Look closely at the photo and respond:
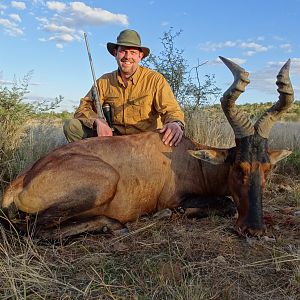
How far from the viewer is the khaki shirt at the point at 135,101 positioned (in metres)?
6.24

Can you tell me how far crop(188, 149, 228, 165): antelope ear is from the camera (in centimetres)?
463

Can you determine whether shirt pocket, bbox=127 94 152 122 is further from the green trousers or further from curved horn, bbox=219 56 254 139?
curved horn, bbox=219 56 254 139

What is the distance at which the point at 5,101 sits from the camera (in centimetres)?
777

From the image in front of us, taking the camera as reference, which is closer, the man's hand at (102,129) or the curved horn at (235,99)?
the curved horn at (235,99)

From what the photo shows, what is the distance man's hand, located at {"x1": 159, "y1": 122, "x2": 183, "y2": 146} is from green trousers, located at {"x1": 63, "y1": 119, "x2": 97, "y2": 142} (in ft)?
5.18

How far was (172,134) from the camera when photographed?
16.6 feet

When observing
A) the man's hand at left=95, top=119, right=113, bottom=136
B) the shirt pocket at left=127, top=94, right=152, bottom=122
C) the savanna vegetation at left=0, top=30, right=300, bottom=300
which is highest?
the shirt pocket at left=127, top=94, right=152, bottom=122

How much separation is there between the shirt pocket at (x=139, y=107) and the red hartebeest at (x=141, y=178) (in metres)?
1.22

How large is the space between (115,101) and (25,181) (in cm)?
254

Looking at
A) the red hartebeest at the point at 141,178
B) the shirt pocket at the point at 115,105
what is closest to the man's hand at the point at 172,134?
the red hartebeest at the point at 141,178

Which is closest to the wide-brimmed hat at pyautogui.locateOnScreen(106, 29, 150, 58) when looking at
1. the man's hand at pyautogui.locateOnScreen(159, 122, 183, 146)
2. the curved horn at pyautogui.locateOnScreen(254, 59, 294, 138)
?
the man's hand at pyautogui.locateOnScreen(159, 122, 183, 146)

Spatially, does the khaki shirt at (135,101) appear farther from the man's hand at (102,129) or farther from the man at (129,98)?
the man's hand at (102,129)

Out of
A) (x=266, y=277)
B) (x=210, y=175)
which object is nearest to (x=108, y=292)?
(x=266, y=277)

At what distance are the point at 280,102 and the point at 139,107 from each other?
92.7 inches
